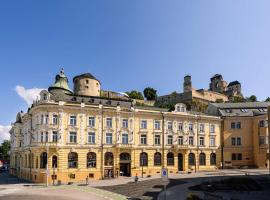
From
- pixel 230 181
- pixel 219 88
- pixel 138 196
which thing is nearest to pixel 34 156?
pixel 138 196

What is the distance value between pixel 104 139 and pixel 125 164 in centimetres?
760

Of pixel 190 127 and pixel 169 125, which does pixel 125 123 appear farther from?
pixel 190 127

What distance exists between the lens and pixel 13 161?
8669 centimetres

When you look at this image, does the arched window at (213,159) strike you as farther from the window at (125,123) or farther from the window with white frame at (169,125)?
the window at (125,123)

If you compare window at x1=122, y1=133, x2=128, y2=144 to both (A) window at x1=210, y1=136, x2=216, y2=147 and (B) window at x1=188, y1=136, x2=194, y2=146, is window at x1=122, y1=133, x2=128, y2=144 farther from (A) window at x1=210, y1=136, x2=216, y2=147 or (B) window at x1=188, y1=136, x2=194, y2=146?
(A) window at x1=210, y1=136, x2=216, y2=147

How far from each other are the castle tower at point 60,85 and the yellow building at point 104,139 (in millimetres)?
246

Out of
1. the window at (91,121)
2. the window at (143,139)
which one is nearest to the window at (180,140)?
the window at (143,139)

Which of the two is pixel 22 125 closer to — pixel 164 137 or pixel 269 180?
pixel 164 137

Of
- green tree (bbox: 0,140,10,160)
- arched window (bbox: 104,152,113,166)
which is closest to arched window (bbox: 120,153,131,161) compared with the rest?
arched window (bbox: 104,152,113,166)

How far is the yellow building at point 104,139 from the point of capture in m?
56.9

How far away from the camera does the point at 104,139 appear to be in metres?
61.3

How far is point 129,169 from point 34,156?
19611 millimetres

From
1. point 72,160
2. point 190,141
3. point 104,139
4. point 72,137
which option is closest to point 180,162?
point 190,141

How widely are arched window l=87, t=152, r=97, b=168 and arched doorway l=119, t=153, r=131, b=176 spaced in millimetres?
5994
